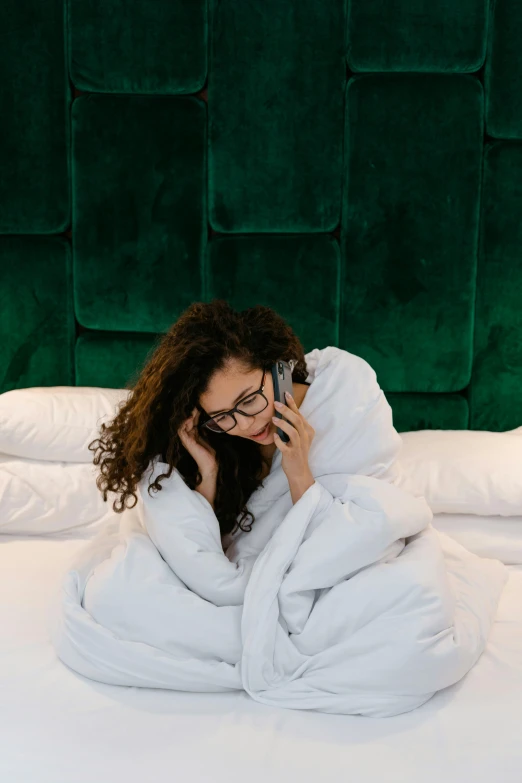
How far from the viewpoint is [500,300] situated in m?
2.35

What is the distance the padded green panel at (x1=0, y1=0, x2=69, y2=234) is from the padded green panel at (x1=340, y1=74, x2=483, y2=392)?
0.87 metres

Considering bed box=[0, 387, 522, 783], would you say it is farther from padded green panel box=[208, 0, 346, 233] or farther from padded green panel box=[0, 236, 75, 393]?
padded green panel box=[208, 0, 346, 233]

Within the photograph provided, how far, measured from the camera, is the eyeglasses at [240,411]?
5.25 feet

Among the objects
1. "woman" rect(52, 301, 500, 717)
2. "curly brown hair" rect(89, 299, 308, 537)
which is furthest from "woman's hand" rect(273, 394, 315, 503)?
"curly brown hair" rect(89, 299, 308, 537)

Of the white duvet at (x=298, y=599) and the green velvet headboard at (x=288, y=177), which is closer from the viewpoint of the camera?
the white duvet at (x=298, y=599)

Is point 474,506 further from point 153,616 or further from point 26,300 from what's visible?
point 26,300

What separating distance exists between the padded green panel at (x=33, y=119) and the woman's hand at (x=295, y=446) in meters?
1.17

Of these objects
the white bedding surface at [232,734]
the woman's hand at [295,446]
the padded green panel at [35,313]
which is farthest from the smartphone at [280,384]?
the padded green panel at [35,313]

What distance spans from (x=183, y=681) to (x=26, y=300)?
1.44 m

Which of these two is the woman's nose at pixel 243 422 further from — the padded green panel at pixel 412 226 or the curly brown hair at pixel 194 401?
the padded green panel at pixel 412 226

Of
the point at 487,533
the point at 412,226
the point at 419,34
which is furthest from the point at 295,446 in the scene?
the point at 419,34

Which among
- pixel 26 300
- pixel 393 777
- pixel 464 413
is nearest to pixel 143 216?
pixel 26 300

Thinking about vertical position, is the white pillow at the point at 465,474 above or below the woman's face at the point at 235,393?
below

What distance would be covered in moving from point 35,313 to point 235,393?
1134 mm
